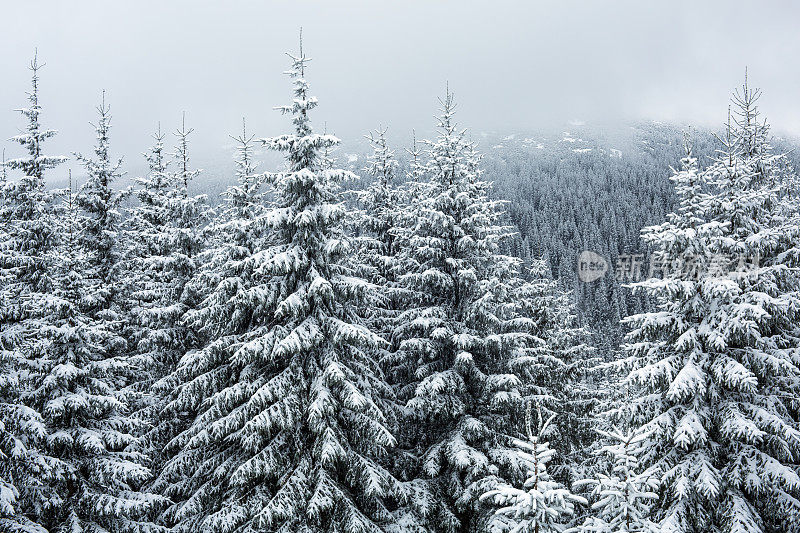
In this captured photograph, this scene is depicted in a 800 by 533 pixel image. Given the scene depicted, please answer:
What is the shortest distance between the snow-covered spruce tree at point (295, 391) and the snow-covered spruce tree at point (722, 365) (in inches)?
272

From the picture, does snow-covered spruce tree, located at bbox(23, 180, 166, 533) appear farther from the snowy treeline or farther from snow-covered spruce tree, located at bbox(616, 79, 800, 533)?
snow-covered spruce tree, located at bbox(616, 79, 800, 533)

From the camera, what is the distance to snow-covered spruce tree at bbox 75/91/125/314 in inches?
816

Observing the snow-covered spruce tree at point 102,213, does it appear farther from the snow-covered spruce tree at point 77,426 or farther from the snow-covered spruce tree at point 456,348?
the snow-covered spruce tree at point 456,348

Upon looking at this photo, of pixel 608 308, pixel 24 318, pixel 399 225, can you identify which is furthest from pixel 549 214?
pixel 24 318

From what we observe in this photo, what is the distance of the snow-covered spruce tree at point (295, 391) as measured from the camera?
A: 13.1 m

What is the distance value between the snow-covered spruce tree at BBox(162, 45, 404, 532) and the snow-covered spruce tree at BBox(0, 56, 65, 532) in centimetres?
384

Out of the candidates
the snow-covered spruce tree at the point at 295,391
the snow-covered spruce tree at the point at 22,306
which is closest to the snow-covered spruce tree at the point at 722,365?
the snow-covered spruce tree at the point at 295,391

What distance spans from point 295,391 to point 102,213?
13.5 metres

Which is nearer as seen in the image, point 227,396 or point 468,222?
point 227,396

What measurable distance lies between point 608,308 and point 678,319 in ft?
336

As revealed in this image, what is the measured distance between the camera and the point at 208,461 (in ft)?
48.9

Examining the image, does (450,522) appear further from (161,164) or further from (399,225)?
(161,164)

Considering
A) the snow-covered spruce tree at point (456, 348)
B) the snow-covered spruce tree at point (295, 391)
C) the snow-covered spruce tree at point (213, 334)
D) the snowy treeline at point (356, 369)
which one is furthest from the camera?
the snow-covered spruce tree at point (456, 348)

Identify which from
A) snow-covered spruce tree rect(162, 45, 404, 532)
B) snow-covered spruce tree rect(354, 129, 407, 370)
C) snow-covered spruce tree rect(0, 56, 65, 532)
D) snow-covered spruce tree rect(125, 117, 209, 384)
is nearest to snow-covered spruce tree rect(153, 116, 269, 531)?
snow-covered spruce tree rect(162, 45, 404, 532)
